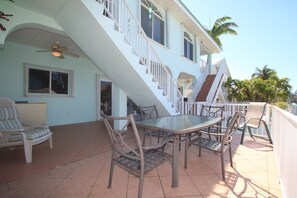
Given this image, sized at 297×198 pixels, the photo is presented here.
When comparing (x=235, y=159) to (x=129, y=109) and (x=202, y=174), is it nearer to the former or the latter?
(x=202, y=174)

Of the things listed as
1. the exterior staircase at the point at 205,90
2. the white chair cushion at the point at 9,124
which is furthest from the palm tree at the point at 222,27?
the white chair cushion at the point at 9,124

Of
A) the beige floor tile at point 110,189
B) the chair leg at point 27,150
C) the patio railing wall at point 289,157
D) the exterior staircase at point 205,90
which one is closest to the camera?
the patio railing wall at point 289,157

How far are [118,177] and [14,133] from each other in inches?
86.9

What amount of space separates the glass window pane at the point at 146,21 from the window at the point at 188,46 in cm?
310

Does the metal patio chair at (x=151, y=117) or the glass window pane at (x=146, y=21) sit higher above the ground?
the glass window pane at (x=146, y=21)

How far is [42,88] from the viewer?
6180 millimetres

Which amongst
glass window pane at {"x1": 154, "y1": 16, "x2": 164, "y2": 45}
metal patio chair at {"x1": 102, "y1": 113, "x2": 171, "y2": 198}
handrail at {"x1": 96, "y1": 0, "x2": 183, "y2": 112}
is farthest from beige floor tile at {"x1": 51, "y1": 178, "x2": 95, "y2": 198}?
glass window pane at {"x1": 154, "y1": 16, "x2": 164, "y2": 45}

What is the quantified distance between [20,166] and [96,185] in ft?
5.26

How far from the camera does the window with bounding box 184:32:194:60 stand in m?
8.60

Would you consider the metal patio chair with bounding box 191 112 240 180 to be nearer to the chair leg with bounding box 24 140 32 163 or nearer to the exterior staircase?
the chair leg with bounding box 24 140 32 163

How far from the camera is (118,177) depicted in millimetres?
2391

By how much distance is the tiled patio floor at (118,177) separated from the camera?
2008mm

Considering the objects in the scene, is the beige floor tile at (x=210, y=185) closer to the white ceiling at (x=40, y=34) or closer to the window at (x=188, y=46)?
the white ceiling at (x=40, y=34)

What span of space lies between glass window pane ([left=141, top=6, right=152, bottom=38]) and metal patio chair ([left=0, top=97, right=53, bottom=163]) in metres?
4.55
